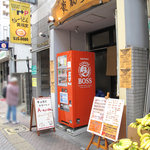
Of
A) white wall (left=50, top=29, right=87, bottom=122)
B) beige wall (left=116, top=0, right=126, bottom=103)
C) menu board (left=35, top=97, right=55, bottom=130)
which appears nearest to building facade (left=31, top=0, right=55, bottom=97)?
white wall (left=50, top=29, right=87, bottom=122)

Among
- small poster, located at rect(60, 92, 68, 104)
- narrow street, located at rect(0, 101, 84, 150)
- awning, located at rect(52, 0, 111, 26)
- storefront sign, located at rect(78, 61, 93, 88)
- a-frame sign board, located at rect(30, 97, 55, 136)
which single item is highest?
awning, located at rect(52, 0, 111, 26)

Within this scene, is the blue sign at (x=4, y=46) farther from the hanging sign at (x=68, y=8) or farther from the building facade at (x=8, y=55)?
the hanging sign at (x=68, y=8)

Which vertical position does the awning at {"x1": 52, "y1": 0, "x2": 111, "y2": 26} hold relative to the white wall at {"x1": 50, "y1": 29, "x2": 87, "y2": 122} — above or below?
above

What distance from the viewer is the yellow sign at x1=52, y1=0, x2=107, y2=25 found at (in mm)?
3872

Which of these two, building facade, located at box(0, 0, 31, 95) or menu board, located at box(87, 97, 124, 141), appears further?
menu board, located at box(87, 97, 124, 141)

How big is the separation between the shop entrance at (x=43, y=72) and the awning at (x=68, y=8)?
2165 millimetres

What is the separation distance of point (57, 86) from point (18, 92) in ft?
15.6

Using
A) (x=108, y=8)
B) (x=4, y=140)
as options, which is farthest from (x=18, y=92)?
(x=4, y=140)

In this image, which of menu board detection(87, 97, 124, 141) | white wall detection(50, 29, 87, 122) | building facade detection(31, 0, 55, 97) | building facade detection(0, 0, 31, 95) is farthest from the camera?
building facade detection(31, 0, 55, 97)

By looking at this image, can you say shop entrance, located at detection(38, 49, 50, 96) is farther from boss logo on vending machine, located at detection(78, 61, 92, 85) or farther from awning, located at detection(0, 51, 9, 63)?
awning, located at detection(0, 51, 9, 63)

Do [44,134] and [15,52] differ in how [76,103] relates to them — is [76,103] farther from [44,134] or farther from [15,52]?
[15,52]

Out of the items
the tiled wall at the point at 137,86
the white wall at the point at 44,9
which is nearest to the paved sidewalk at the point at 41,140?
the tiled wall at the point at 137,86

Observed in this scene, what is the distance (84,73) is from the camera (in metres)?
5.09

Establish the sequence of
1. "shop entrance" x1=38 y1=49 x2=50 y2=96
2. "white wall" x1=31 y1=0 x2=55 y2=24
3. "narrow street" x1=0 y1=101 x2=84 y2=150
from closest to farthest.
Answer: "narrow street" x1=0 y1=101 x2=84 y2=150
"white wall" x1=31 y1=0 x2=55 y2=24
"shop entrance" x1=38 y1=49 x2=50 y2=96
